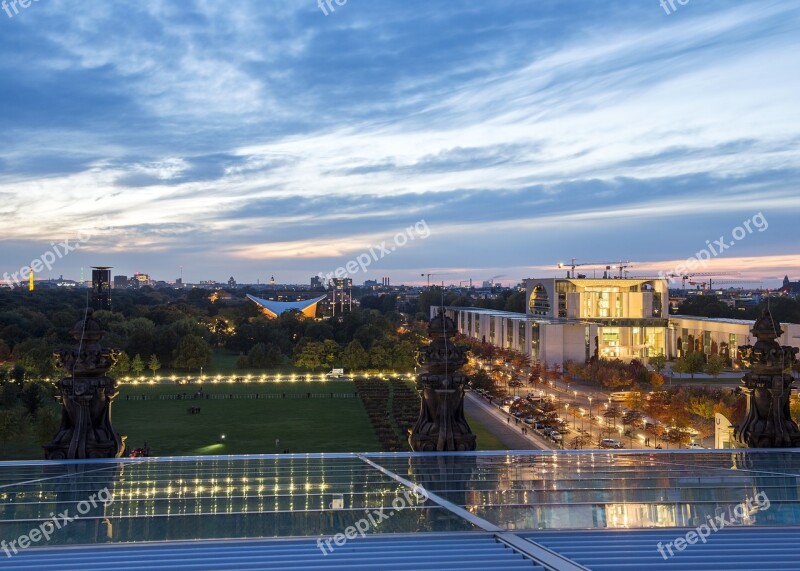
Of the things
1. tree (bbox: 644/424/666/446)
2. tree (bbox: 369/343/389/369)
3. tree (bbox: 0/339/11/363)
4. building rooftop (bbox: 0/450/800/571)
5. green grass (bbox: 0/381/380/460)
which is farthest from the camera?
tree (bbox: 369/343/389/369)

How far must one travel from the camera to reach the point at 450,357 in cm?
860

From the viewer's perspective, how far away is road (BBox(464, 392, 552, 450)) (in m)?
33.0

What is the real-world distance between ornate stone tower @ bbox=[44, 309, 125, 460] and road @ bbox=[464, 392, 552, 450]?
2412cm

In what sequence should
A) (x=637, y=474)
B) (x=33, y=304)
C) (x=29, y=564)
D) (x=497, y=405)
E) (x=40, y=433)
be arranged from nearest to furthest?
(x=29, y=564)
(x=637, y=474)
(x=40, y=433)
(x=497, y=405)
(x=33, y=304)

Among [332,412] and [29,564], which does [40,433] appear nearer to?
[332,412]

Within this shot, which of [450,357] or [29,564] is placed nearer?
[29,564]

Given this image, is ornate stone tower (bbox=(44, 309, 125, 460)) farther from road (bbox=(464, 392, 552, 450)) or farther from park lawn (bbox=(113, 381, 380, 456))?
road (bbox=(464, 392, 552, 450))

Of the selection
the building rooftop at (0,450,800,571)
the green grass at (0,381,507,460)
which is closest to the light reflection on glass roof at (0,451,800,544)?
the building rooftop at (0,450,800,571)

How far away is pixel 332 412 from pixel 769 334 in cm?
3630

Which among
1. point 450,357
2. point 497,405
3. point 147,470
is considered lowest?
point 497,405

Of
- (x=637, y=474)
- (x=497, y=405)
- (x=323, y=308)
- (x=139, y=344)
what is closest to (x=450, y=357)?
(x=637, y=474)

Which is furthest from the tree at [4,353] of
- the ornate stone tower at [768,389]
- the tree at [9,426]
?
the ornate stone tower at [768,389]

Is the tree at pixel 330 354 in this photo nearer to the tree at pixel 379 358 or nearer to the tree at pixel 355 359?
the tree at pixel 355 359

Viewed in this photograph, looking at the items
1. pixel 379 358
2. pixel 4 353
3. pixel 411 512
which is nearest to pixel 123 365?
pixel 4 353
